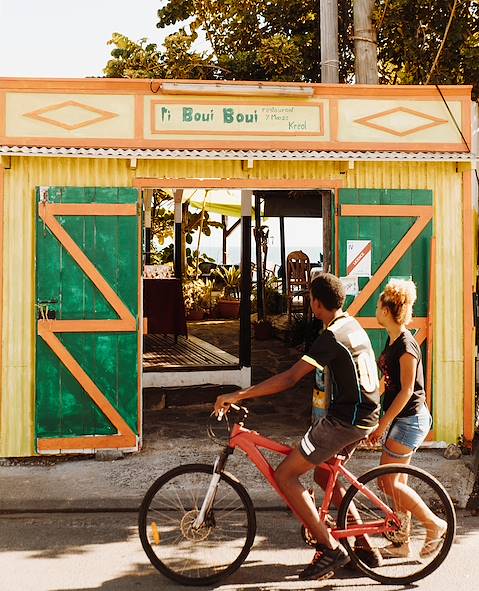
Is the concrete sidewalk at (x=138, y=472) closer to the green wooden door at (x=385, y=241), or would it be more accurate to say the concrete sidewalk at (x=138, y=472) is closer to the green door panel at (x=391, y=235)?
the green wooden door at (x=385, y=241)

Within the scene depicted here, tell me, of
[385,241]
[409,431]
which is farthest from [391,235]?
[409,431]

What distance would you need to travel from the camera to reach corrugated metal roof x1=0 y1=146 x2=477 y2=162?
721 cm

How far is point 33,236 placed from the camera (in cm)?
736

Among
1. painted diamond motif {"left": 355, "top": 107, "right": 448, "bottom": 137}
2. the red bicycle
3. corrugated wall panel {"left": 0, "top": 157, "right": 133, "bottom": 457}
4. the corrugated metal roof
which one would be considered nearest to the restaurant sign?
the corrugated metal roof

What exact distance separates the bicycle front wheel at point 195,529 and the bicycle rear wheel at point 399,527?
1.97ft

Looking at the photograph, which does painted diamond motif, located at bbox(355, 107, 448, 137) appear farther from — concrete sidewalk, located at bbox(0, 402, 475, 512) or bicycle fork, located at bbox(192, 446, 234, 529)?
bicycle fork, located at bbox(192, 446, 234, 529)

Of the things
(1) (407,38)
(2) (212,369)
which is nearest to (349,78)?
(1) (407,38)

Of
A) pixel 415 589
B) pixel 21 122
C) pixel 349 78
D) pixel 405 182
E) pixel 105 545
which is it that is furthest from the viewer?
pixel 349 78

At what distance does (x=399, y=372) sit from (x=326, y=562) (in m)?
1.22

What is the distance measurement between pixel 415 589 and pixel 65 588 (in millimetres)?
2031

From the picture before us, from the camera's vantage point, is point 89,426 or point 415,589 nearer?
point 415,589

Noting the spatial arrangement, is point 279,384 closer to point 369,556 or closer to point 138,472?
point 369,556

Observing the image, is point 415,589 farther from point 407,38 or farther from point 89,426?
point 407,38

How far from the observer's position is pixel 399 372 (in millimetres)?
4805
